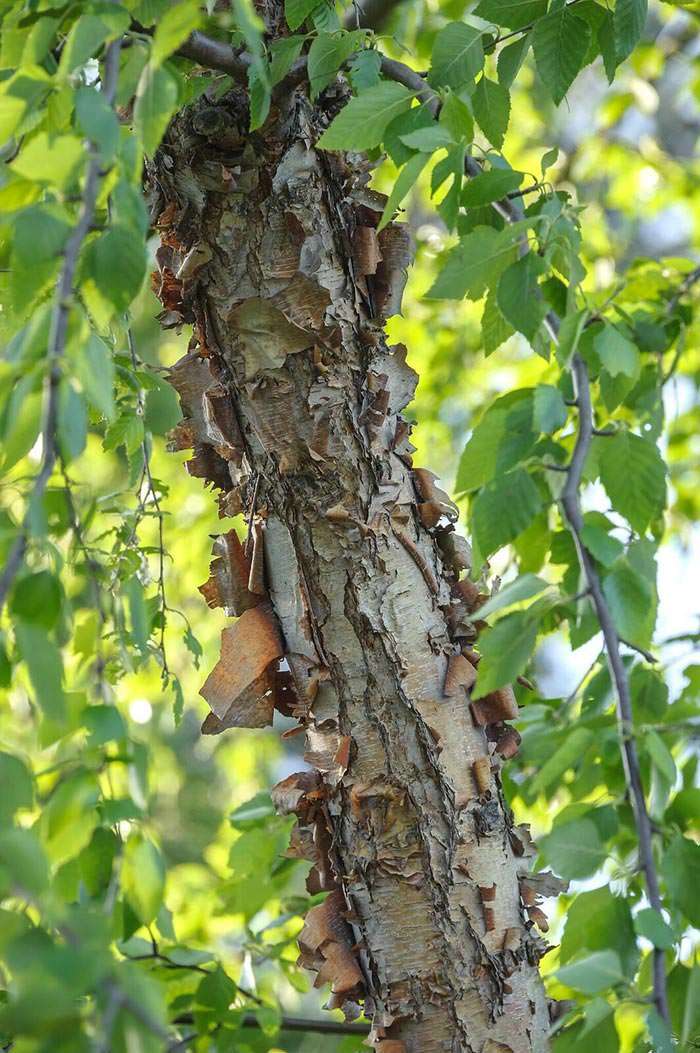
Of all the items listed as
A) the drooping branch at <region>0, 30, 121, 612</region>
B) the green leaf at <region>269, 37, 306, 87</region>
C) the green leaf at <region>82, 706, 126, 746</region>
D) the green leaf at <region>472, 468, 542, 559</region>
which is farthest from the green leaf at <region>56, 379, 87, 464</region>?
the green leaf at <region>269, 37, 306, 87</region>

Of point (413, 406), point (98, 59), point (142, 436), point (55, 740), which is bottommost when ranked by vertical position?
point (55, 740)

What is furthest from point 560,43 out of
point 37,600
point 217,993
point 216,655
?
point 216,655

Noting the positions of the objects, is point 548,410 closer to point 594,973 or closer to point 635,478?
point 635,478

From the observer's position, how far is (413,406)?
223cm

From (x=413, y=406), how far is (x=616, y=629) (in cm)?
172

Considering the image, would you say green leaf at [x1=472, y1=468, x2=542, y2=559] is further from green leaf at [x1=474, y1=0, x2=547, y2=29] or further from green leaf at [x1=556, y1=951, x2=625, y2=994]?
green leaf at [x1=474, y1=0, x2=547, y2=29]

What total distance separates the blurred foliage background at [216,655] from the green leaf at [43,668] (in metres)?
Answer: 0.03

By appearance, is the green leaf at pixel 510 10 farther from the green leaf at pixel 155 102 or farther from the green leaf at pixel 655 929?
the green leaf at pixel 655 929

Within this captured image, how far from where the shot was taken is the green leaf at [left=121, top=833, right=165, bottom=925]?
46 cm

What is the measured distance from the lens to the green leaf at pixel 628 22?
63 cm

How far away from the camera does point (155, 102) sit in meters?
0.44

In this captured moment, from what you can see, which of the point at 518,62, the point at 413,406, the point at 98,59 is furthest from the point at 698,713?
the point at 413,406

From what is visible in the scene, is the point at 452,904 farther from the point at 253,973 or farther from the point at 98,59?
the point at 98,59

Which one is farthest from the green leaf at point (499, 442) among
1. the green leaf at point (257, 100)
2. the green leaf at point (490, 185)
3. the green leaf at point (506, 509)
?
the green leaf at point (257, 100)
